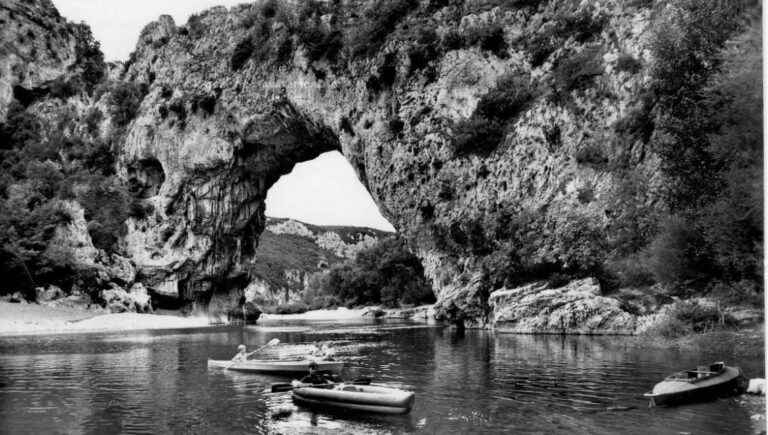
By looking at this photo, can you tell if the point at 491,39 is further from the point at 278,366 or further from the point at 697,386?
the point at 697,386

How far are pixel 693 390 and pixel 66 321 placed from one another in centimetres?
5696

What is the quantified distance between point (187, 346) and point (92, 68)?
6950 centimetres

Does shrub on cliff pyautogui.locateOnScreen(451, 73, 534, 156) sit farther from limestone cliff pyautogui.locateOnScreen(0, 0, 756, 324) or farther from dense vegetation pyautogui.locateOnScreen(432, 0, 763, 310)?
dense vegetation pyautogui.locateOnScreen(432, 0, 763, 310)

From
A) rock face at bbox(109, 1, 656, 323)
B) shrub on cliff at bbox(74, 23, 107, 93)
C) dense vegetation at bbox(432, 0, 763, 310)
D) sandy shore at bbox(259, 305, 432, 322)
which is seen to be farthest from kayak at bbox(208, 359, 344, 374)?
shrub on cliff at bbox(74, 23, 107, 93)

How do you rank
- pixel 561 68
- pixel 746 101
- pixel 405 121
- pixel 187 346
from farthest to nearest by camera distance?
pixel 405 121
pixel 561 68
pixel 187 346
pixel 746 101

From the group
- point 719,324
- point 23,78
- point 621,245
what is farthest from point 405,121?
point 23,78

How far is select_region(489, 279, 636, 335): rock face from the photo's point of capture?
3903 cm

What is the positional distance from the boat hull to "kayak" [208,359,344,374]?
13073 mm

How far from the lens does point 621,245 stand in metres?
40.9

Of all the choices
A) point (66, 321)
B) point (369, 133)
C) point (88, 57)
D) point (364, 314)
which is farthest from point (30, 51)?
point (364, 314)

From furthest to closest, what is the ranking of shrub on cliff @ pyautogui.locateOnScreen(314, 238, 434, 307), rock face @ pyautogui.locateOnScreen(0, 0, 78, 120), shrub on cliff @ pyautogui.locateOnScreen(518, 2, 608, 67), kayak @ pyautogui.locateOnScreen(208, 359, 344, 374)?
1. shrub on cliff @ pyautogui.locateOnScreen(314, 238, 434, 307)
2. rock face @ pyautogui.locateOnScreen(0, 0, 78, 120)
3. shrub on cliff @ pyautogui.locateOnScreen(518, 2, 608, 67)
4. kayak @ pyautogui.locateOnScreen(208, 359, 344, 374)

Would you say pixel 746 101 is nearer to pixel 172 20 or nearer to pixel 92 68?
pixel 172 20

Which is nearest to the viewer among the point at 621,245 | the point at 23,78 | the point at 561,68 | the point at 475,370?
the point at 475,370

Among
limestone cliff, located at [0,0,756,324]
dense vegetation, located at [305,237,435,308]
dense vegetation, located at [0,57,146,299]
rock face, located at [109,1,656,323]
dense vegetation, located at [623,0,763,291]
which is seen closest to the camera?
dense vegetation, located at [623,0,763,291]
